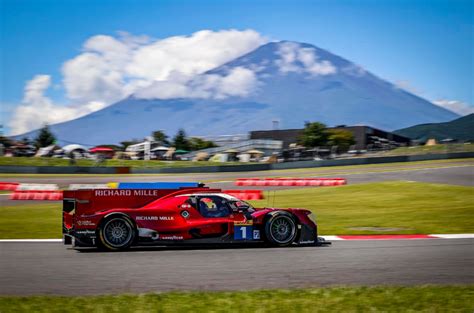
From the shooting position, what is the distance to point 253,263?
398 inches

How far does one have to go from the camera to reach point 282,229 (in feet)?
40.4

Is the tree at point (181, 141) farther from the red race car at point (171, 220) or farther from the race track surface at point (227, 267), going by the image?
the race track surface at point (227, 267)

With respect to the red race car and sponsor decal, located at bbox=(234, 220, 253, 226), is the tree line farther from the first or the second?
sponsor decal, located at bbox=(234, 220, 253, 226)

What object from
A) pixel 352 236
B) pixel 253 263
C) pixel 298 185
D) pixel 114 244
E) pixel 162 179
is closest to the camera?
pixel 253 263

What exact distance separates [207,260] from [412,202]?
13963 millimetres

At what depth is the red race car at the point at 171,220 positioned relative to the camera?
11.7 meters

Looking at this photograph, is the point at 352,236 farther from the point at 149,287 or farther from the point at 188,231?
the point at 149,287

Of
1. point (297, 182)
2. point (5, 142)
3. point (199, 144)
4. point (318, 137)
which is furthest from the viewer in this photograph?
point (199, 144)

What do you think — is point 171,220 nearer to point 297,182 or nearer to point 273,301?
point 273,301

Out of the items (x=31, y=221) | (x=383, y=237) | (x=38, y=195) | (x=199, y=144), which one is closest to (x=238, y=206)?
(x=383, y=237)

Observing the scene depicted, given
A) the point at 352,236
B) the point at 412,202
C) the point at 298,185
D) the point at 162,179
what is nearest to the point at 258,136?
the point at 162,179

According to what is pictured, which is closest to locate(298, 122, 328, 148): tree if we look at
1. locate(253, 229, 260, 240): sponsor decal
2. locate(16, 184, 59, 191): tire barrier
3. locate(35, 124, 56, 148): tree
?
locate(35, 124, 56, 148): tree

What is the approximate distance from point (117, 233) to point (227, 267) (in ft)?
9.53

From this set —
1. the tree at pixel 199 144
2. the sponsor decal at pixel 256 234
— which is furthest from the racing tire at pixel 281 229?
the tree at pixel 199 144
